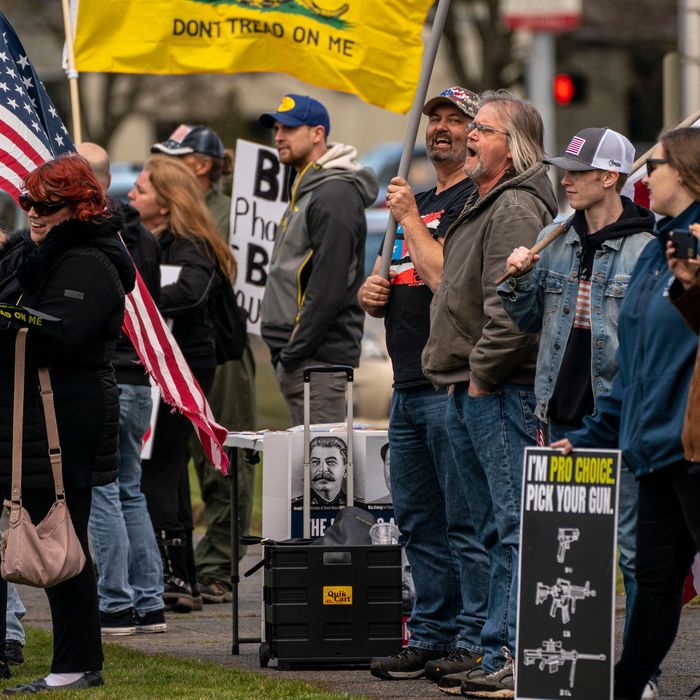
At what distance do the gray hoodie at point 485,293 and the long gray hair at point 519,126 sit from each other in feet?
0.18

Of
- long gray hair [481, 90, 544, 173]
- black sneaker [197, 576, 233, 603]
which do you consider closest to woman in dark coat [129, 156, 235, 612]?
black sneaker [197, 576, 233, 603]

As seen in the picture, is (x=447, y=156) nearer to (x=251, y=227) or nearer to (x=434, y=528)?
(x=434, y=528)

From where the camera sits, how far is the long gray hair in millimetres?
6488

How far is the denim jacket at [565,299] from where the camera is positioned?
19.5 ft

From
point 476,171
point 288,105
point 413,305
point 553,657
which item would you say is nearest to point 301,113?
point 288,105

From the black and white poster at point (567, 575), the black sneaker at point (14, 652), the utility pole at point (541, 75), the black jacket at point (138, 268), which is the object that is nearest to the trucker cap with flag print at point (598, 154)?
the black and white poster at point (567, 575)

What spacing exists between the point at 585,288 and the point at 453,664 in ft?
5.45

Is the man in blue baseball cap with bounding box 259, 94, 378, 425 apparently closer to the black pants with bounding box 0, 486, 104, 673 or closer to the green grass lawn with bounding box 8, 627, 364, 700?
the green grass lawn with bounding box 8, 627, 364, 700

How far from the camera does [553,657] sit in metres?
5.40

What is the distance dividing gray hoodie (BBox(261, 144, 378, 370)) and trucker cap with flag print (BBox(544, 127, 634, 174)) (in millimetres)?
2582

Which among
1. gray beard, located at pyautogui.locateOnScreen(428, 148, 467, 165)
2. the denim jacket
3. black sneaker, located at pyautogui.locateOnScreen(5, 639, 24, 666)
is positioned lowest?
black sneaker, located at pyautogui.locateOnScreen(5, 639, 24, 666)

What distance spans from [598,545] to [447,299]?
4.70ft

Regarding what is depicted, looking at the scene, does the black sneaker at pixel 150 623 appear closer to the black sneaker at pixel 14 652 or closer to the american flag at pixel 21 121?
the black sneaker at pixel 14 652

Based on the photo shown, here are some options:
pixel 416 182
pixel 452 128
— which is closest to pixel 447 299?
pixel 452 128
